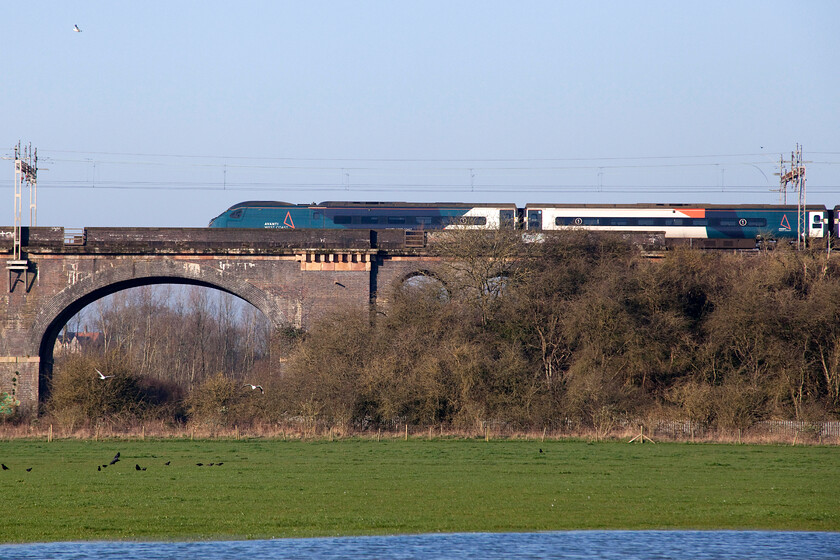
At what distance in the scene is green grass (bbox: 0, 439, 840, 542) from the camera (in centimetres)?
1487

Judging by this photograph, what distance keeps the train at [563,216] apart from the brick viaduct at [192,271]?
863 centimetres

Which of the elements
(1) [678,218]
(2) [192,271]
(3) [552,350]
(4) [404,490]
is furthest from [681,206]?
(4) [404,490]

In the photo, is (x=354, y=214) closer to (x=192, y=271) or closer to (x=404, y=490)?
(x=192, y=271)

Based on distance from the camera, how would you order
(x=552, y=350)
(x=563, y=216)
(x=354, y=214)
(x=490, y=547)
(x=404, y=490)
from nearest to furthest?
(x=490, y=547) → (x=404, y=490) → (x=552, y=350) → (x=563, y=216) → (x=354, y=214)

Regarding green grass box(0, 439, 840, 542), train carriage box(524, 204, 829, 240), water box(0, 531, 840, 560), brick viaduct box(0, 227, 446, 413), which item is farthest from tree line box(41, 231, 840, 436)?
water box(0, 531, 840, 560)

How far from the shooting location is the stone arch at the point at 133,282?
120ft

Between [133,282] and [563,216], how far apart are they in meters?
21.0

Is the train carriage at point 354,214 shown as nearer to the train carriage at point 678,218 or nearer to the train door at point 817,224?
the train carriage at point 678,218

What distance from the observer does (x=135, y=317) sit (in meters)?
84.9

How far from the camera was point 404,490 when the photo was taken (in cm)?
1841

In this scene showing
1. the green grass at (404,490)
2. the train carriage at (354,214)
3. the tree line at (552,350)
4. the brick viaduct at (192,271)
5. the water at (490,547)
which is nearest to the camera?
the water at (490,547)

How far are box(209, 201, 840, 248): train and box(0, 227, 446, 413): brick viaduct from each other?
863cm

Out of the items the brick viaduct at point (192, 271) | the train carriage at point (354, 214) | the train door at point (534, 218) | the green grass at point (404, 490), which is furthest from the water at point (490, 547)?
the train carriage at point (354, 214)

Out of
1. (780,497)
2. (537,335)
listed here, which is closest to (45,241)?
(537,335)
